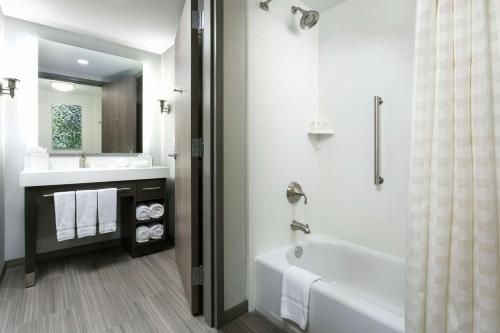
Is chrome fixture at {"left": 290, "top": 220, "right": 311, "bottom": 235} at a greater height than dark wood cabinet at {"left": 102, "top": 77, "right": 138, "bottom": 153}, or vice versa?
dark wood cabinet at {"left": 102, "top": 77, "right": 138, "bottom": 153}

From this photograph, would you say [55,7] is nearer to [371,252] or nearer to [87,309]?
[87,309]

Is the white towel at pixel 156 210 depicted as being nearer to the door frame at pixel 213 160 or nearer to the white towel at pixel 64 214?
the white towel at pixel 64 214

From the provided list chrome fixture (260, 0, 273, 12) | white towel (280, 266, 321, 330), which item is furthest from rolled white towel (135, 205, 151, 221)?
chrome fixture (260, 0, 273, 12)

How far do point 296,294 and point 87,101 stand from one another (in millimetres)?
2757

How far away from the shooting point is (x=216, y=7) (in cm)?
142

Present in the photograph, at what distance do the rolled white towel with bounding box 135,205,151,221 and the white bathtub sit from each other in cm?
142

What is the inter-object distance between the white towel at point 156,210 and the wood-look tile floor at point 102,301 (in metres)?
0.44

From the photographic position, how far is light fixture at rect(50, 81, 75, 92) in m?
2.53

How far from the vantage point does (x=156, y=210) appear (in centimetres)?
263

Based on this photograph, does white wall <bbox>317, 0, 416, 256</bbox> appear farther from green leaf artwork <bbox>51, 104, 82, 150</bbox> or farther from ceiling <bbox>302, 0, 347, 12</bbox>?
green leaf artwork <bbox>51, 104, 82, 150</bbox>

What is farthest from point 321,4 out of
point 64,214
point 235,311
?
point 64,214

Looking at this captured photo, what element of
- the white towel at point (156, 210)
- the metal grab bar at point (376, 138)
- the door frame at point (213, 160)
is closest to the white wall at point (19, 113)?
the white towel at point (156, 210)

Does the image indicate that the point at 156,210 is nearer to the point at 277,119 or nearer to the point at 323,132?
the point at 277,119

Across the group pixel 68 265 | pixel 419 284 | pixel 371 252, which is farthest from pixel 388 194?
pixel 68 265
